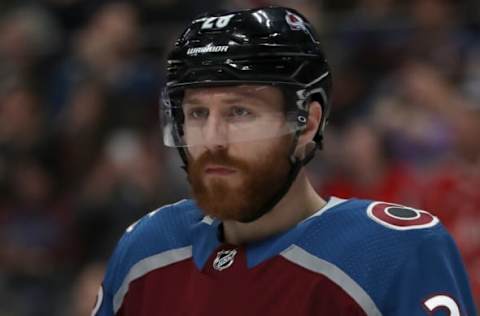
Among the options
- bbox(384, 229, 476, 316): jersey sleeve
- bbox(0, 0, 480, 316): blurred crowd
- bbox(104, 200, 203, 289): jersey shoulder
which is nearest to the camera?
bbox(384, 229, 476, 316): jersey sleeve

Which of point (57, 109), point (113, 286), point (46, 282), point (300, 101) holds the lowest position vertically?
point (46, 282)

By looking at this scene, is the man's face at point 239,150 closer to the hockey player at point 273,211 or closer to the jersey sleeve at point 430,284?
the hockey player at point 273,211

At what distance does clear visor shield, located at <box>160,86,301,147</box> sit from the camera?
2234 millimetres

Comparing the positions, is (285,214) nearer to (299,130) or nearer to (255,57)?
(299,130)

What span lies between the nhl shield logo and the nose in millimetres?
235

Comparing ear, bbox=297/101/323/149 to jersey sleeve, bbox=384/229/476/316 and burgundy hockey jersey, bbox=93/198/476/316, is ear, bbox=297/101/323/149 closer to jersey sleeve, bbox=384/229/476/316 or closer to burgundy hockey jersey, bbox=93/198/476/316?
burgundy hockey jersey, bbox=93/198/476/316

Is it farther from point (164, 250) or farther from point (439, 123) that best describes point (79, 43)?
point (164, 250)

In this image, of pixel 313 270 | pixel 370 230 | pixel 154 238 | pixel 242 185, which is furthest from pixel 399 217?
pixel 154 238

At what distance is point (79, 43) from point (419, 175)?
90.3 inches

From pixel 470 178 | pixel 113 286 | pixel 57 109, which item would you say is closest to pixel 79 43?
pixel 57 109

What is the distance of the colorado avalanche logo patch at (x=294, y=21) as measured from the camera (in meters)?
2.34

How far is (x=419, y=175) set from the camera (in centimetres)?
483

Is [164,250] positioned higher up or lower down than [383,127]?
higher up

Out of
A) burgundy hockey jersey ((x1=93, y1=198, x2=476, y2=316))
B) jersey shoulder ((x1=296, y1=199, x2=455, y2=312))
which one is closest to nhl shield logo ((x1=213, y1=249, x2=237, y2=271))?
burgundy hockey jersey ((x1=93, y1=198, x2=476, y2=316))
